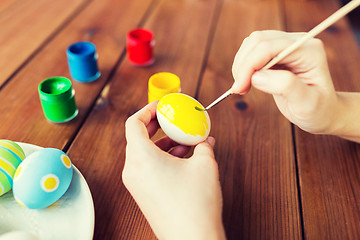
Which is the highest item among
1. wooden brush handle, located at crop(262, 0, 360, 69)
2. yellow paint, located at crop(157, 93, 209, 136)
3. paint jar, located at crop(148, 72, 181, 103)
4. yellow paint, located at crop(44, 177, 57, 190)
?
wooden brush handle, located at crop(262, 0, 360, 69)

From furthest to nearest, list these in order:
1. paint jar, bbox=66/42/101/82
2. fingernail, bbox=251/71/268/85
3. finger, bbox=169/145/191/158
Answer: paint jar, bbox=66/42/101/82, finger, bbox=169/145/191/158, fingernail, bbox=251/71/268/85

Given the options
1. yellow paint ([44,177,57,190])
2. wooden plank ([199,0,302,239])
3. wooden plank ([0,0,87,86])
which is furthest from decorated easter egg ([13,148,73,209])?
wooden plank ([0,0,87,86])

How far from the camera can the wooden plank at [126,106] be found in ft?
2.13

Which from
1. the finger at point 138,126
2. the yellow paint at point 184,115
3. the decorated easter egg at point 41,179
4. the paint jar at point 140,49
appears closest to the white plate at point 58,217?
the decorated easter egg at point 41,179

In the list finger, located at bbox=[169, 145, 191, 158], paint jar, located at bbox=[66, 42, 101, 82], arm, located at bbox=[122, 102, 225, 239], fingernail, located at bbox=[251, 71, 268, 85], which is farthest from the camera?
paint jar, located at bbox=[66, 42, 101, 82]

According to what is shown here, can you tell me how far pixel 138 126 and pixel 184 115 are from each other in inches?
5.2

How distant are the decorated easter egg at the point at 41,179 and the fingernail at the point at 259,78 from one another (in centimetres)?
43

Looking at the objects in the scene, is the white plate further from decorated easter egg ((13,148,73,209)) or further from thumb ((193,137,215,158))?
thumb ((193,137,215,158))

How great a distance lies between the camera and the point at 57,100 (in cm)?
81

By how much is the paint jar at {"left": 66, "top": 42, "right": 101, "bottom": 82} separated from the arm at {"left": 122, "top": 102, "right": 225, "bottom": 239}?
43 centimetres

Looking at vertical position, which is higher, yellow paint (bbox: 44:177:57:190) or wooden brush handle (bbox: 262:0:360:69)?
wooden brush handle (bbox: 262:0:360:69)

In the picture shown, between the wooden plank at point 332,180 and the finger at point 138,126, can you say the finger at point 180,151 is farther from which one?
the wooden plank at point 332,180

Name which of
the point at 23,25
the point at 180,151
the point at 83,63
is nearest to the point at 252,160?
the point at 180,151

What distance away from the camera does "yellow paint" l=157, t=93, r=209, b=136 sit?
72cm
